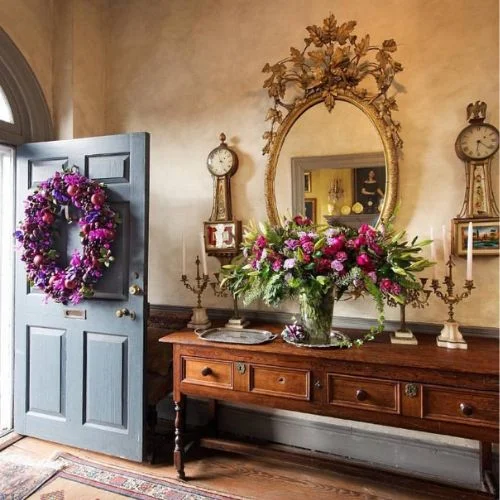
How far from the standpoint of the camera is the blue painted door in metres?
2.28

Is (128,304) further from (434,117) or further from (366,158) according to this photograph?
(434,117)

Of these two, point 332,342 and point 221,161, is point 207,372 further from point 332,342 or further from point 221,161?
point 221,161

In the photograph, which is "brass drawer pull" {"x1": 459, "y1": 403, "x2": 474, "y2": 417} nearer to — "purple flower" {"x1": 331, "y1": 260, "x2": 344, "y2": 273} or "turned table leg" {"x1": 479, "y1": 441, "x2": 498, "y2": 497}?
"turned table leg" {"x1": 479, "y1": 441, "x2": 498, "y2": 497}

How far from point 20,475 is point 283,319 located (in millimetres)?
1812

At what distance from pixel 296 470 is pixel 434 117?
2267mm

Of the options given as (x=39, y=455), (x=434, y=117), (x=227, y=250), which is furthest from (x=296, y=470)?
(x=434, y=117)

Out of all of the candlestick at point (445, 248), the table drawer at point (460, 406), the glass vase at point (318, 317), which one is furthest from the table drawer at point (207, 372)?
the candlestick at point (445, 248)

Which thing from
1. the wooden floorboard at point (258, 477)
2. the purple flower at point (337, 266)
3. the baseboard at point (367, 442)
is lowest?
the wooden floorboard at point (258, 477)

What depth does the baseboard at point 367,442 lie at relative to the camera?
6.94 ft

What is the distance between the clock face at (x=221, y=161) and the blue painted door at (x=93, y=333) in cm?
51

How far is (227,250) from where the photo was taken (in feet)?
8.38

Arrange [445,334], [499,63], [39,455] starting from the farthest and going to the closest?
[39,455], [499,63], [445,334]

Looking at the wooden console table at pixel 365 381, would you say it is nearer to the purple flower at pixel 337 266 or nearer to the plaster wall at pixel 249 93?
the purple flower at pixel 337 266

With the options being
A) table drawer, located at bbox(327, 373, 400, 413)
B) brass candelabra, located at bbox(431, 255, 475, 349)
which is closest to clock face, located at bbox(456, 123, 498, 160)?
brass candelabra, located at bbox(431, 255, 475, 349)
